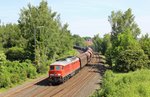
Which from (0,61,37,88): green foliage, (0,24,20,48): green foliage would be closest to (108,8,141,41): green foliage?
(0,24,20,48): green foliage

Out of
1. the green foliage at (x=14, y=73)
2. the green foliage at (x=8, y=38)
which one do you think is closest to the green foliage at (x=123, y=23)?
the green foliage at (x=8, y=38)

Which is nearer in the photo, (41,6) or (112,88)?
(112,88)

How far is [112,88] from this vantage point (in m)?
30.8

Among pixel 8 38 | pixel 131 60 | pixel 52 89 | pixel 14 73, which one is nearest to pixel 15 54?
pixel 8 38

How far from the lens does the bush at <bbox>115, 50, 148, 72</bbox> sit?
66188 mm

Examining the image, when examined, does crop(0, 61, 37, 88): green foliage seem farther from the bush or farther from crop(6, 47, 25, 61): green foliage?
crop(6, 47, 25, 61): green foliage

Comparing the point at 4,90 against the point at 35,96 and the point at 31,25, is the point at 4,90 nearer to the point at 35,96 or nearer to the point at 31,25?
the point at 35,96

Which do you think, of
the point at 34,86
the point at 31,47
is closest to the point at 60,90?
the point at 34,86

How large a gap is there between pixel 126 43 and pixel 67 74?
2527 cm

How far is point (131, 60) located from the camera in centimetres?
6625

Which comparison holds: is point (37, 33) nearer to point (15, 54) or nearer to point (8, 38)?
point (15, 54)

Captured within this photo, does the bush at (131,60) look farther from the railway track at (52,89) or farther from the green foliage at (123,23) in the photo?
the green foliage at (123,23)

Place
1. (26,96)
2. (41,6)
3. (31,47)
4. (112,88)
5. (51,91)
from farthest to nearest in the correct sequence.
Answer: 1. (41,6)
2. (31,47)
3. (51,91)
4. (26,96)
5. (112,88)

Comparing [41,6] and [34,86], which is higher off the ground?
[41,6]
